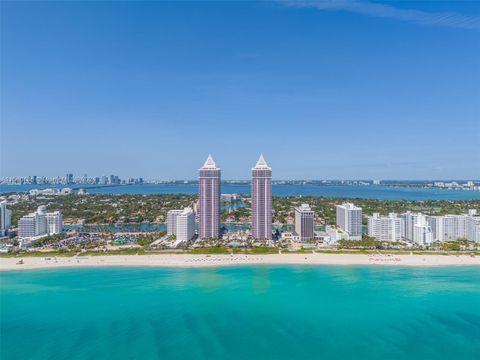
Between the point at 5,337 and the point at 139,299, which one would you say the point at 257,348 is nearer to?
the point at 139,299

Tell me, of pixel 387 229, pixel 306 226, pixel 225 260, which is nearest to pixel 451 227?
pixel 387 229

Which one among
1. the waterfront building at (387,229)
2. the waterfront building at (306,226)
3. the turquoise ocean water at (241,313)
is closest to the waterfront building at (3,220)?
the turquoise ocean water at (241,313)

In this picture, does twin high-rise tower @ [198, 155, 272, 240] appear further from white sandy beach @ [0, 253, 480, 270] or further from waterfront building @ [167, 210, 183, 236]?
white sandy beach @ [0, 253, 480, 270]

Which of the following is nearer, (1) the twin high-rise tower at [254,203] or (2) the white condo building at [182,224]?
(2) the white condo building at [182,224]

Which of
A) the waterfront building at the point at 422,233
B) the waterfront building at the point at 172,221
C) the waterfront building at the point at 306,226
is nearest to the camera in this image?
the waterfront building at the point at 422,233

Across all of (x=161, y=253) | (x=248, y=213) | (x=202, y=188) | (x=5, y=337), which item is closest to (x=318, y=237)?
(x=202, y=188)

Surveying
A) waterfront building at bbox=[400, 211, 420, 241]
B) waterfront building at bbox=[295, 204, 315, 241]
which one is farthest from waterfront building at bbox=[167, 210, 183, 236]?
waterfront building at bbox=[400, 211, 420, 241]

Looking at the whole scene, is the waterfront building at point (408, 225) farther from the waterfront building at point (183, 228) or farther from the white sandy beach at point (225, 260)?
the waterfront building at point (183, 228)
